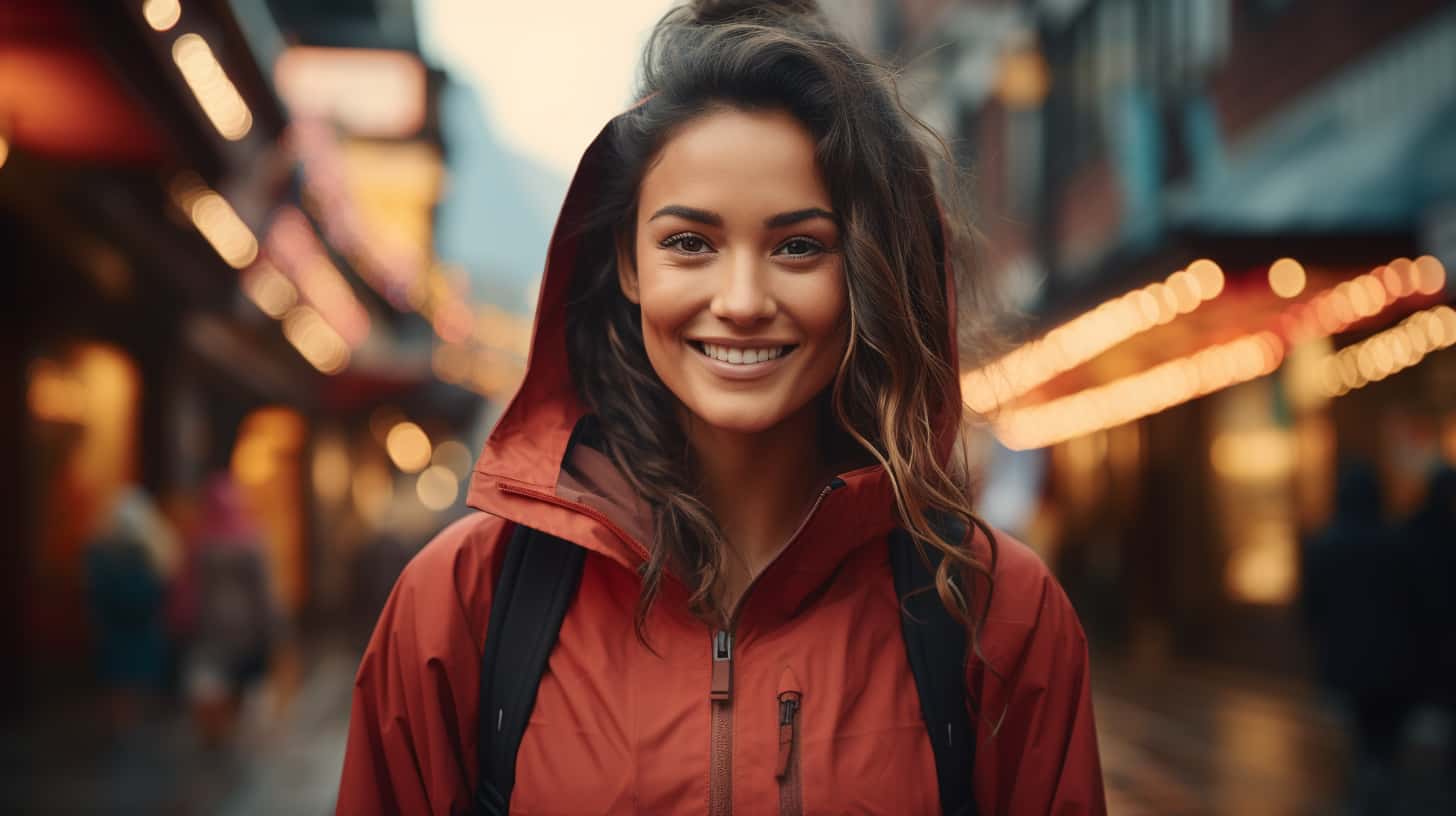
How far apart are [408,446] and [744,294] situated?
37.9 metres

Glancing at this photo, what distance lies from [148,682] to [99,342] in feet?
13.8

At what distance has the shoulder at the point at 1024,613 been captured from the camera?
231cm

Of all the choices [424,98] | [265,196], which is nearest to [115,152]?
[265,196]

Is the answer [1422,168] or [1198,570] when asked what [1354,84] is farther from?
[1198,570]

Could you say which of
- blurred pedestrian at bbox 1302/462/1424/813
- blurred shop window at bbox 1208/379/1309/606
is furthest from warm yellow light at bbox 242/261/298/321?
blurred shop window at bbox 1208/379/1309/606

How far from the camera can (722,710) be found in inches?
86.9

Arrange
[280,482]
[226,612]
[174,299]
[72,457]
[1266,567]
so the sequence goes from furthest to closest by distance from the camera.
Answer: [280,482], [1266,567], [174,299], [72,457], [226,612]

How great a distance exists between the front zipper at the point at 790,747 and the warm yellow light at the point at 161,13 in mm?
5654

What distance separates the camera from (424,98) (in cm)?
3312

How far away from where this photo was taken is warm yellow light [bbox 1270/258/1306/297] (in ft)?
32.6

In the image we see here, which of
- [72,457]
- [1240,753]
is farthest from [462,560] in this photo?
[72,457]

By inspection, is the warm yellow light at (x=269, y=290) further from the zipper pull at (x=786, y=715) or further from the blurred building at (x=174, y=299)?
the zipper pull at (x=786, y=715)

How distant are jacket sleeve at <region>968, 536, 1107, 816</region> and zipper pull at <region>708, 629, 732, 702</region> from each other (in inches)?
15.6

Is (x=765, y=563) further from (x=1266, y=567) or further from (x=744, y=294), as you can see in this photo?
(x=1266, y=567)
